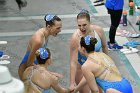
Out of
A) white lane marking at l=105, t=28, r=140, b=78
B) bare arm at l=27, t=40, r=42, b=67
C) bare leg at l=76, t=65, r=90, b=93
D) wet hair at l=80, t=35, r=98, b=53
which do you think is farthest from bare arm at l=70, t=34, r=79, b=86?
white lane marking at l=105, t=28, r=140, b=78

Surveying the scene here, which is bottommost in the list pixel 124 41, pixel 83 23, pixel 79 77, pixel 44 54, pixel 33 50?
pixel 124 41

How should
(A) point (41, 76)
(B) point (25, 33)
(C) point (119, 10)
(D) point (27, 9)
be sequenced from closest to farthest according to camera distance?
(A) point (41, 76) < (C) point (119, 10) < (B) point (25, 33) < (D) point (27, 9)

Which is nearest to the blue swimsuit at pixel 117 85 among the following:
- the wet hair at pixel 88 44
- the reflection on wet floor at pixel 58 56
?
the wet hair at pixel 88 44

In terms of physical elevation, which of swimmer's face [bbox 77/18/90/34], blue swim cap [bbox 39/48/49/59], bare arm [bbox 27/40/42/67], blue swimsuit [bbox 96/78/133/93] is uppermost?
swimmer's face [bbox 77/18/90/34]

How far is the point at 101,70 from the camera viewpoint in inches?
143

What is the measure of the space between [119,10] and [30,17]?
376 centimetres

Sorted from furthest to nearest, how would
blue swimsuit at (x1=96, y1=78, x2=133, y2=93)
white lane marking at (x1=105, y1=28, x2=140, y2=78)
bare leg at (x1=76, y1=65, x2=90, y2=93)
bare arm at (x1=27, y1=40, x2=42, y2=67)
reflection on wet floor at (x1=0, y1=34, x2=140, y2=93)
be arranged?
white lane marking at (x1=105, y1=28, x2=140, y2=78)
reflection on wet floor at (x1=0, y1=34, x2=140, y2=93)
bare leg at (x1=76, y1=65, x2=90, y2=93)
bare arm at (x1=27, y1=40, x2=42, y2=67)
blue swimsuit at (x1=96, y1=78, x2=133, y2=93)

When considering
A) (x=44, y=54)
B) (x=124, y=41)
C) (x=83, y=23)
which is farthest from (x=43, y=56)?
(x=124, y=41)

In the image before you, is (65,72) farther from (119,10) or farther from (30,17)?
(30,17)

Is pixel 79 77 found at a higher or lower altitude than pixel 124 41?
higher

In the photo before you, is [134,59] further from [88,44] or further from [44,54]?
[44,54]

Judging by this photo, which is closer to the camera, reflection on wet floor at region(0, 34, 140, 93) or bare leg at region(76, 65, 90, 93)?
bare leg at region(76, 65, 90, 93)

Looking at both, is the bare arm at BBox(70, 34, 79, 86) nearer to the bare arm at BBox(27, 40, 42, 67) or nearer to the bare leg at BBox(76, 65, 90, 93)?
the bare leg at BBox(76, 65, 90, 93)

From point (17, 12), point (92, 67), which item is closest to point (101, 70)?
point (92, 67)
